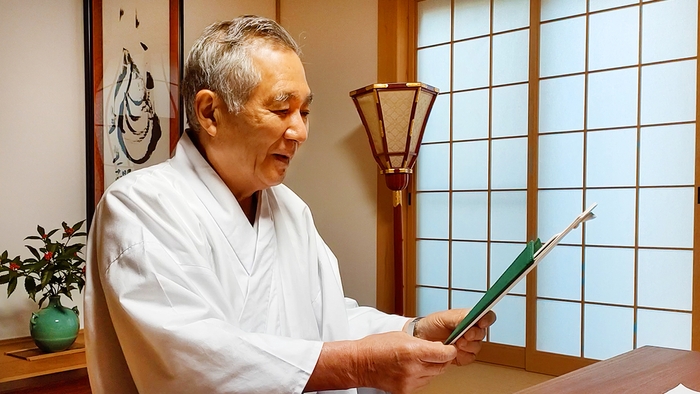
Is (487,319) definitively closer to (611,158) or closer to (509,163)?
(611,158)

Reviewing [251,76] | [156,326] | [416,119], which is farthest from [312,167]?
[156,326]

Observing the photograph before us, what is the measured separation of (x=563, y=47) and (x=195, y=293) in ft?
9.03

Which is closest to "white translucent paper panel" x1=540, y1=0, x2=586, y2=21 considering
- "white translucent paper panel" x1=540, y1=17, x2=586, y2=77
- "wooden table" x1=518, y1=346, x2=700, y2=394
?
"white translucent paper panel" x1=540, y1=17, x2=586, y2=77

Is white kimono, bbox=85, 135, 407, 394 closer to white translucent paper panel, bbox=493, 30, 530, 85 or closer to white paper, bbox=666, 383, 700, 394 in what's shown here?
white paper, bbox=666, 383, 700, 394

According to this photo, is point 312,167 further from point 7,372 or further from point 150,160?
point 7,372

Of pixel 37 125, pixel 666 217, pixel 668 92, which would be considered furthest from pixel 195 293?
pixel 668 92

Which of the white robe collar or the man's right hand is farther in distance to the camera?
the white robe collar

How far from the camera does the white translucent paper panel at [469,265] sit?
11.8ft

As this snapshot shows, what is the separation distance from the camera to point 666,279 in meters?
2.99

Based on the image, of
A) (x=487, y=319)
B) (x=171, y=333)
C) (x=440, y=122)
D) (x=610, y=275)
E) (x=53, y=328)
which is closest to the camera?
(x=171, y=333)

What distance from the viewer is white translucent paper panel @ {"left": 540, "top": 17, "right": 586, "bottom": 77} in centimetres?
328

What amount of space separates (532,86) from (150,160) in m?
2.09

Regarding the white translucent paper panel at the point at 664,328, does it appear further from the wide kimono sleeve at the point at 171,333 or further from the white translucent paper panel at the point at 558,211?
the wide kimono sleeve at the point at 171,333

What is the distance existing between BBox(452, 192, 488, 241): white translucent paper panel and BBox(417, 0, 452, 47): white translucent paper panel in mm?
952
